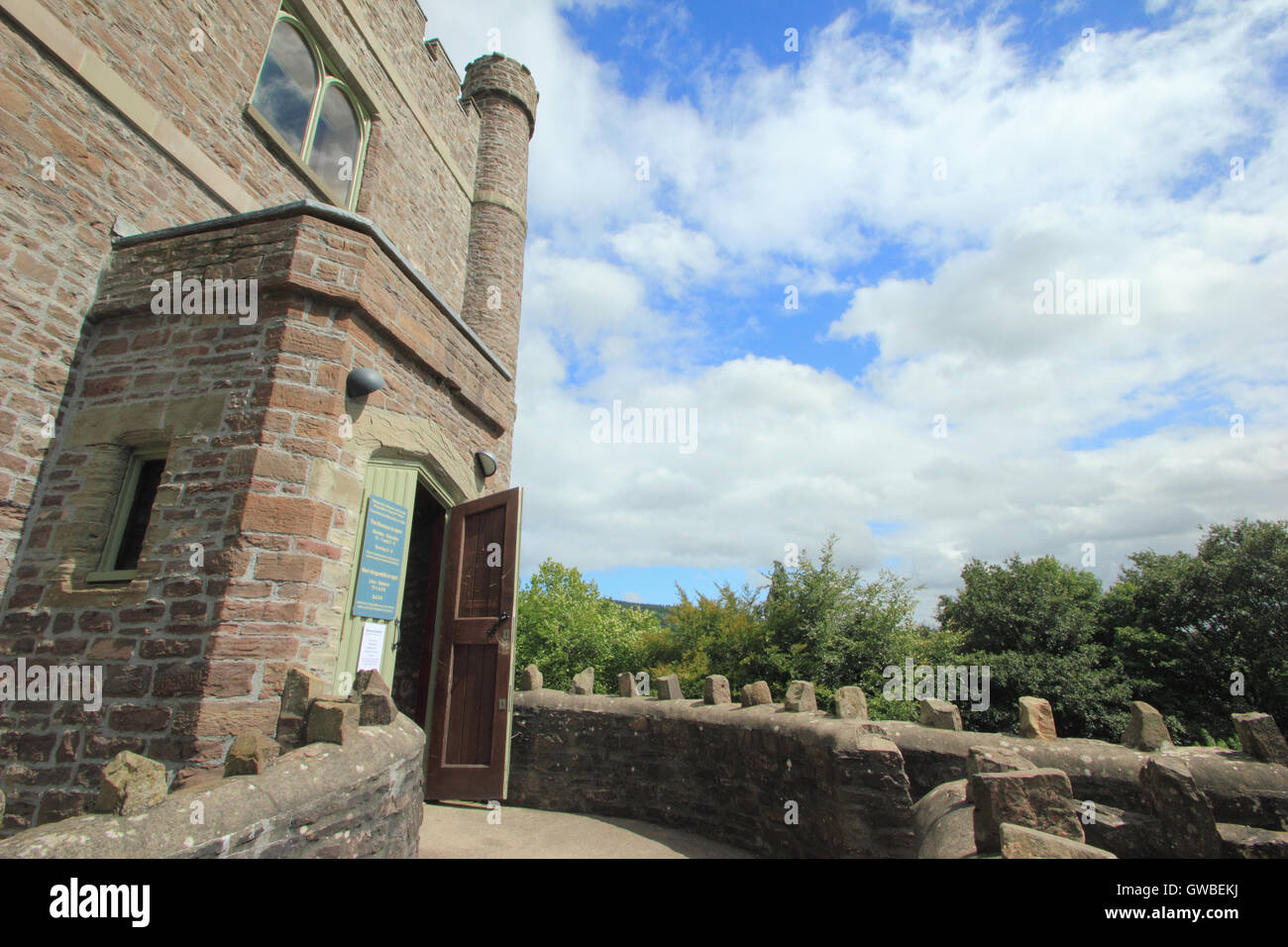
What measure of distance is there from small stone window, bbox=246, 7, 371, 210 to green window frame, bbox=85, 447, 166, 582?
14.3 ft

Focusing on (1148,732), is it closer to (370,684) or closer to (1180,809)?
(1180,809)

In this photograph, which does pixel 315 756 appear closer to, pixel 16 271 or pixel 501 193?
pixel 16 271

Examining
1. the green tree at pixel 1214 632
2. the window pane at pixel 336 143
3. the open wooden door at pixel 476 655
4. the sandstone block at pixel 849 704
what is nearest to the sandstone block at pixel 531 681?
the open wooden door at pixel 476 655

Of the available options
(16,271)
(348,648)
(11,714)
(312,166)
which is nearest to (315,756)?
(348,648)

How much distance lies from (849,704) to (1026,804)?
295 cm

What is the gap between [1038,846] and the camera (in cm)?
201

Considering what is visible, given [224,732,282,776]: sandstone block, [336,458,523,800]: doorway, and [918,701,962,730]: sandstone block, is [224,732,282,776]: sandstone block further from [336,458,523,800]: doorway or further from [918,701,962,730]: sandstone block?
[918,701,962,730]: sandstone block

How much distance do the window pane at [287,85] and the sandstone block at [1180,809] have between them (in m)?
9.47

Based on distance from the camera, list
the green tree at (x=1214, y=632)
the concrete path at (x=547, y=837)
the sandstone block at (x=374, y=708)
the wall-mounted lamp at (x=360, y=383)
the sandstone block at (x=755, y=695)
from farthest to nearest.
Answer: the green tree at (x=1214, y=632), the sandstone block at (x=755, y=695), the concrete path at (x=547, y=837), the wall-mounted lamp at (x=360, y=383), the sandstone block at (x=374, y=708)

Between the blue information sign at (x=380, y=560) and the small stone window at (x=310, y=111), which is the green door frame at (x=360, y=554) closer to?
the blue information sign at (x=380, y=560)

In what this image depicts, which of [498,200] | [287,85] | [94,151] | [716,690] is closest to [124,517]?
[94,151]

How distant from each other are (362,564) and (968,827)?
4.39 m

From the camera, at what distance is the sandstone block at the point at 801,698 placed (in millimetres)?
5598

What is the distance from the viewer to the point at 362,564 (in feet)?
16.2
